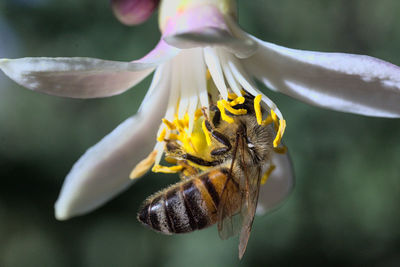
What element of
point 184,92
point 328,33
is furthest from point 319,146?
point 184,92

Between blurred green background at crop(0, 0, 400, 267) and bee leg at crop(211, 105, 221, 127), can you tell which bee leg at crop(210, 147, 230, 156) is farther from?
blurred green background at crop(0, 0, 400, 267)

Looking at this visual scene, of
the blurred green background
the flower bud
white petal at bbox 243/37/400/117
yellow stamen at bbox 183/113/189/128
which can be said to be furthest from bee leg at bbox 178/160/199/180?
the blurred green background

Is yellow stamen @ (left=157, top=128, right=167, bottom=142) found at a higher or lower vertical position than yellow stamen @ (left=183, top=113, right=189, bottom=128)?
lower

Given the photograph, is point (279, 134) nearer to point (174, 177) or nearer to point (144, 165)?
point (144, 165)

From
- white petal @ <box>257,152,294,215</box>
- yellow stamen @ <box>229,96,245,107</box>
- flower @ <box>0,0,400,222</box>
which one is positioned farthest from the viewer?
white petal @ <box>257,152,294,215</box>

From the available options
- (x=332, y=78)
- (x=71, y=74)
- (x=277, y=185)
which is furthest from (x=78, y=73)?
(x=277, y=185)
